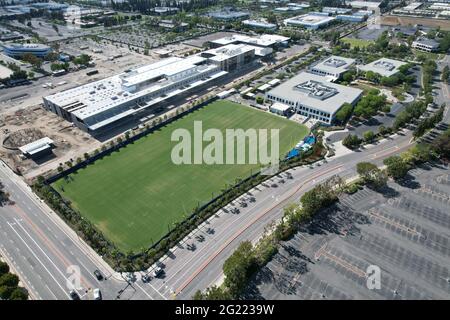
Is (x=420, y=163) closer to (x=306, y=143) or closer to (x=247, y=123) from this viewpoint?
(x=306, y=143)

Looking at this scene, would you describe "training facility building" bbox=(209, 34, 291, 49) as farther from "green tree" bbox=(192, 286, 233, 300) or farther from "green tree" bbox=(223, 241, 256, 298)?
"green tree" bbox=(192, 286, 233, 300)

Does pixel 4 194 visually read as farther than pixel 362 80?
No

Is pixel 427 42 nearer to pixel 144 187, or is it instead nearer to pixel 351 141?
pixel 351 141

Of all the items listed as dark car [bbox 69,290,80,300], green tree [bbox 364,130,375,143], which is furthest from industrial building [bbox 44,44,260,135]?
green tree [bbox 364,130,375,143]

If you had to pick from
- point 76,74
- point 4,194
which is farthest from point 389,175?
point 76,74

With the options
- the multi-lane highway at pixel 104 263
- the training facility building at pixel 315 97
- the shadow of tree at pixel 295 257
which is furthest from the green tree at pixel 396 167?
the training facility building at pixel 315 97

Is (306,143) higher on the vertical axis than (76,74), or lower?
lower

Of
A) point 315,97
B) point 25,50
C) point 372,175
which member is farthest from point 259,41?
point 25,50
